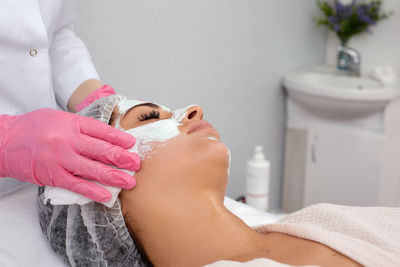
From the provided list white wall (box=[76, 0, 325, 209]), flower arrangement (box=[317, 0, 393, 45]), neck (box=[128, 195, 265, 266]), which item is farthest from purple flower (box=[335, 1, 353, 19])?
neck (box=[128, 195, 265, 266])

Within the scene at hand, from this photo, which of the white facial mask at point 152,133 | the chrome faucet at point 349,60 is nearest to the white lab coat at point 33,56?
the white facial mask at point 152,133

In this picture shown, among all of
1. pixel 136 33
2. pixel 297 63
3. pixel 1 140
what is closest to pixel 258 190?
pixel 136 33

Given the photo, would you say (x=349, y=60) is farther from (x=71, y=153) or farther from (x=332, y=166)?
(x=71, y=153)

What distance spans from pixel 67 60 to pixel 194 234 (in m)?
0.71

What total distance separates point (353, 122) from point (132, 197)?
5.69 feet

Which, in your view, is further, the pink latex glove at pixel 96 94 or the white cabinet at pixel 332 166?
the white cabinet at pixel 332 166

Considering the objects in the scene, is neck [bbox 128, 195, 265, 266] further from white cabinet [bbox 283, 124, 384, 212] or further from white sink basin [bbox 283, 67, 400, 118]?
white cabinet [bbox 283, 124, 384, 212]

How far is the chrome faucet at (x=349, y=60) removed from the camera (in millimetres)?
2477

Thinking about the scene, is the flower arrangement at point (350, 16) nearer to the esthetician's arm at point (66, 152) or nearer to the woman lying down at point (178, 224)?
the woman lying down at point (178, 224)

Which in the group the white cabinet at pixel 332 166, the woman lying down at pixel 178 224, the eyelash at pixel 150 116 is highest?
the eyelash at pixel 150 116

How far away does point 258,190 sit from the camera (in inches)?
74.3

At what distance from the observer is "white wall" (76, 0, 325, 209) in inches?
59.2

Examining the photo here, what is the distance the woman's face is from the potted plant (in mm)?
1919

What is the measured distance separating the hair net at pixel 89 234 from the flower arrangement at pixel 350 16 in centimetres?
216
